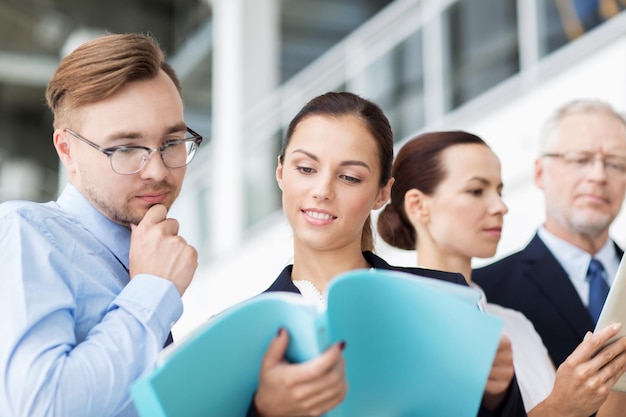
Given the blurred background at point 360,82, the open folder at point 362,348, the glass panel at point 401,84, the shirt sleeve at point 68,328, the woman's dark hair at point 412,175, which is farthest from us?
the glass panel at point 401,84

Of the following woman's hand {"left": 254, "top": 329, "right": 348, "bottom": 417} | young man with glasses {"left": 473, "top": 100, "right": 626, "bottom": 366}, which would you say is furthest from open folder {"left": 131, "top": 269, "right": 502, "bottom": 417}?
young man with glasses {"left": 473, "top": 100, "right": 626, "bottom": 366}

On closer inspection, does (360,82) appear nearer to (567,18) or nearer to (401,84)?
(401,84)

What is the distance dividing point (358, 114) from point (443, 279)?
44 centimetres

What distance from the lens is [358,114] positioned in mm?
2049

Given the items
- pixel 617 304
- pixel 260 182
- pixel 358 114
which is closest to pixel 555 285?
pixel 617 304

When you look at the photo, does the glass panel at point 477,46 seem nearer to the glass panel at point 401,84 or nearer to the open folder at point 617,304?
the glass panel at point 401,84

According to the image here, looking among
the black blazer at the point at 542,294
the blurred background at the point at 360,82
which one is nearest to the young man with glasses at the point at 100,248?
the black blazer at the point at 542,294

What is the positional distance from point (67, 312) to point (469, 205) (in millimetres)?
1473

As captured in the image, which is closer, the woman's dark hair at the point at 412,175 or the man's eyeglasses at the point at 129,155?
the man's eyeglasses at the point at 129,155

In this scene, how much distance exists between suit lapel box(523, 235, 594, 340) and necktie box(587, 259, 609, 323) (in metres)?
0.14

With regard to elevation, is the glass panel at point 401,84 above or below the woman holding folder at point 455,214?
above

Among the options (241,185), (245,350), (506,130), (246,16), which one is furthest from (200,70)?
(245,350)

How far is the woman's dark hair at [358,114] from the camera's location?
204 centimetres

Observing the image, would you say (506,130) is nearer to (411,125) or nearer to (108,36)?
(411,125)
